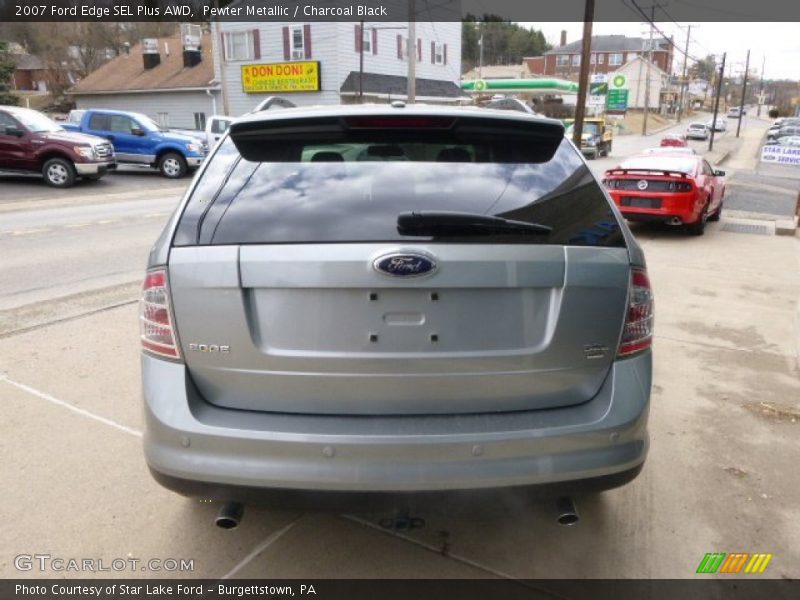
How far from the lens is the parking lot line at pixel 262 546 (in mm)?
2720

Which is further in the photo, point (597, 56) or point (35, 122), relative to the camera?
point (597, 56)

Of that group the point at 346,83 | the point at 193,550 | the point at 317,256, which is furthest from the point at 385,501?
the point at 346,83

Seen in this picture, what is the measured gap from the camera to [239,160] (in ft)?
8.63

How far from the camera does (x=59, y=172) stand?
56.7 feet

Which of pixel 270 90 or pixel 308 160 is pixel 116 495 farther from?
pixel 270 90

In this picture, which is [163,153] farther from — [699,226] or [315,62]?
[699,226]

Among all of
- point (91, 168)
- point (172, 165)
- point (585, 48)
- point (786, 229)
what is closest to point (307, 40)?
point (172, 165)

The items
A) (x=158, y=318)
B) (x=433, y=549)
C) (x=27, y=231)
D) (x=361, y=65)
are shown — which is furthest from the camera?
(x=361, y=65)

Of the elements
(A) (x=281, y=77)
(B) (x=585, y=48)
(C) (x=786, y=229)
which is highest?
(B) (x=585, y=48)

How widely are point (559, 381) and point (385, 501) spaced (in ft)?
2.44

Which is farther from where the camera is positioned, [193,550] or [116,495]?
[116,495]

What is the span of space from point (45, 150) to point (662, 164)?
14.8 meters

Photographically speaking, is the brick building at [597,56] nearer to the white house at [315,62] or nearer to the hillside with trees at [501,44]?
the hillside with trees at [501,44]

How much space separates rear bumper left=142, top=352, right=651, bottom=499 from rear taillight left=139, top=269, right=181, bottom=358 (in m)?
0.06
